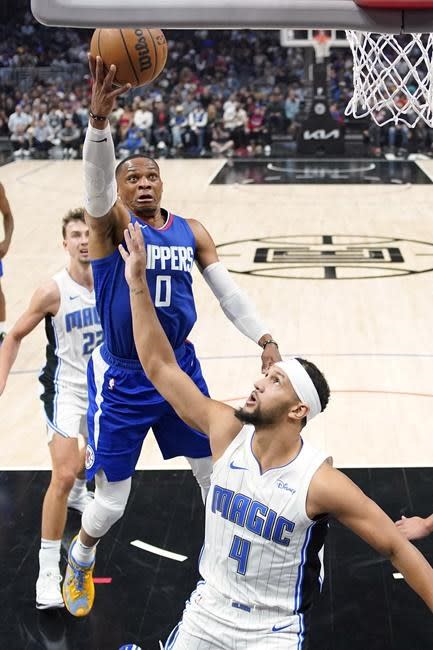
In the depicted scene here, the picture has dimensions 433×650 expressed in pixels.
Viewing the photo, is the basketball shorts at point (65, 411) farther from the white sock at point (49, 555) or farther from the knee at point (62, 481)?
the white sock at point (49, 555)

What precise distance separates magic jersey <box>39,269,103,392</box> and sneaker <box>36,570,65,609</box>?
0.85 meters

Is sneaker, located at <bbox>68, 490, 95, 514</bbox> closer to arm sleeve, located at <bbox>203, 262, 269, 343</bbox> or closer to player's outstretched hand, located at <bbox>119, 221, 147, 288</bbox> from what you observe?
arm sleeve, located at <bbox>203, 262, 269, 343</bbox>

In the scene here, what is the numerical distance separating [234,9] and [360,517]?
1703mm

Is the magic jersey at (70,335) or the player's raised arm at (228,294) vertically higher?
the player's raised arm at (228,294)

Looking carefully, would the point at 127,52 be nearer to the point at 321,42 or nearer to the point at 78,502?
the point at 78,502

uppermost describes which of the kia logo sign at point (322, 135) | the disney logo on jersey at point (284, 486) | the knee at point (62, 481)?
the disney logo on jersey at point (284, 486)

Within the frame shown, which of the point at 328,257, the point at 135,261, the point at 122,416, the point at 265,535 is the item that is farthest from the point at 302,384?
the point at 328,257

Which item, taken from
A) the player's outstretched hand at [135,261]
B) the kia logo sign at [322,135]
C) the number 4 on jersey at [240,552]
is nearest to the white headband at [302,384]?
the number 4 on jersey at [240,552]

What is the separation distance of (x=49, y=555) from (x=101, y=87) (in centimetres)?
209

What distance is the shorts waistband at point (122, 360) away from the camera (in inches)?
161

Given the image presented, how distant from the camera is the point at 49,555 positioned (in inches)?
175

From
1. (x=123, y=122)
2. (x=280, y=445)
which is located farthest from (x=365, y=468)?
(x=123, y=122)

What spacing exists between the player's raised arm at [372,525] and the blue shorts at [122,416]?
1.28m

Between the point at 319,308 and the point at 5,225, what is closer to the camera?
the point at 5,225
